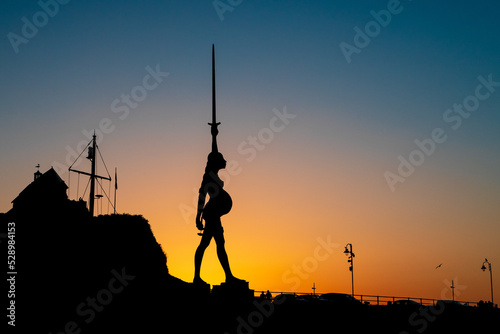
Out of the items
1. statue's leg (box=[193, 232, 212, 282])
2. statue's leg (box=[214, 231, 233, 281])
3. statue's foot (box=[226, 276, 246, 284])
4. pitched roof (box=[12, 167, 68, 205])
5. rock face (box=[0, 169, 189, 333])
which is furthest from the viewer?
pitched roof (box=[12, 167, 68, 205])

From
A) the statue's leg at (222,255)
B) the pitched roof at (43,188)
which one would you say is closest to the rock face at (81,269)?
the pitched roof at (43,188)

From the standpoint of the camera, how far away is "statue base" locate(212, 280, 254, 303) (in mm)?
14594

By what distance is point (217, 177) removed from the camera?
1496 cm

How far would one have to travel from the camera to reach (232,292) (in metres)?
14.6

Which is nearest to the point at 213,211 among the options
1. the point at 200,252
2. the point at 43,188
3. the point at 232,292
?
the point at 200,252

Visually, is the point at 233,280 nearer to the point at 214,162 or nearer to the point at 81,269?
the point at 214,162

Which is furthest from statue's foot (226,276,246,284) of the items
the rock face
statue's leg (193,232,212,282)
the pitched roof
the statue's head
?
the pitched roof

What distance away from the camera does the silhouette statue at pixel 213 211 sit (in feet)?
48.5

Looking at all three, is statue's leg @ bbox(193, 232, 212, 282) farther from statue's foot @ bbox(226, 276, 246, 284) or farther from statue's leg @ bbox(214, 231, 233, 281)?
statue's foot @ bbox(226, 276, 246, 284)

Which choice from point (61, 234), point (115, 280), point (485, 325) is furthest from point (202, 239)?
point (61, 234)

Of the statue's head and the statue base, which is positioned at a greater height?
the statue's head

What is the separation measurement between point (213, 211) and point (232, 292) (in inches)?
94.2

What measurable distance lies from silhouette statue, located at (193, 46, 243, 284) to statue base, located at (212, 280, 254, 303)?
5.8 inches

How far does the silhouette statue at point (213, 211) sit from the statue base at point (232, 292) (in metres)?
0.15
